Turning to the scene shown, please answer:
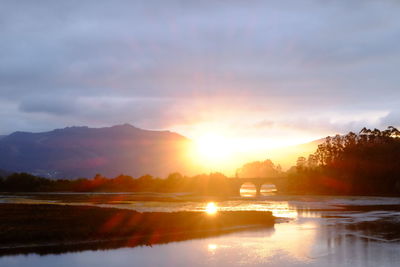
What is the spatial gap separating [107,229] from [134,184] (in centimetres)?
15546

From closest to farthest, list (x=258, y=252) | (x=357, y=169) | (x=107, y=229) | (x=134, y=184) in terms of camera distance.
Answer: (x=258, y=252) < (x=107, y=229) < (x=357, y=169) < (x=134, y=184)

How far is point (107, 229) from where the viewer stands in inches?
1491

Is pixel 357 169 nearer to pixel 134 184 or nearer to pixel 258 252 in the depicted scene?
pixel 134 184

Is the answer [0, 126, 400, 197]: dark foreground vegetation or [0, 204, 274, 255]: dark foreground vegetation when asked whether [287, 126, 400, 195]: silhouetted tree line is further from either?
[0, 204, 274, 255]: dark foreground vegetation

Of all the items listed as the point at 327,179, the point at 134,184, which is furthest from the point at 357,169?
the point at 134,184

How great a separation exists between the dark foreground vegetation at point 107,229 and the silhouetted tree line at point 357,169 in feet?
353

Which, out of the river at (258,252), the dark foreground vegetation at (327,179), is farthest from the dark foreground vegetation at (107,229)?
the dark foreground vegetation at (327,179)


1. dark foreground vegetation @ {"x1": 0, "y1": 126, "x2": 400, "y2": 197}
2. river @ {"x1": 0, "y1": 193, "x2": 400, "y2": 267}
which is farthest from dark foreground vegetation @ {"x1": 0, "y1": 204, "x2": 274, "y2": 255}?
dark foreground vegetation @ {"x1": 0, "y1": 126, "x2": 400, "y2": 197}

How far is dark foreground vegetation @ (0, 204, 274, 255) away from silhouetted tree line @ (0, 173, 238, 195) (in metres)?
130

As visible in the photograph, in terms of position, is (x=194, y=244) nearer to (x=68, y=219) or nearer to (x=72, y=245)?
(x=72, y=245)

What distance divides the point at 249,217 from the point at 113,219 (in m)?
14.5

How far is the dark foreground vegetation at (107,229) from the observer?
3284 centimetres

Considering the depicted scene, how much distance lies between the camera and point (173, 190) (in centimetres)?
18388

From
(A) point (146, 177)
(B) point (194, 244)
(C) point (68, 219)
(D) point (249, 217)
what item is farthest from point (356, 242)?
(A) point (146, 177)
